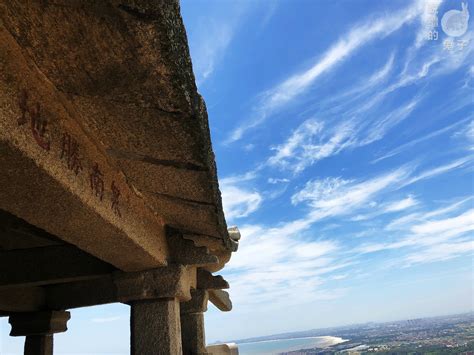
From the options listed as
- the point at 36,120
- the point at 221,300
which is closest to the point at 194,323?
the point at 221,300

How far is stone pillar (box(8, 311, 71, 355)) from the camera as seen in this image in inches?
212

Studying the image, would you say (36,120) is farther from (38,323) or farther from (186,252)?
(38,323)

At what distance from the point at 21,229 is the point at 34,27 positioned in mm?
2831

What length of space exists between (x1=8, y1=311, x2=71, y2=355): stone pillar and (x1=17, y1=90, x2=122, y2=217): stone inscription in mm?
3559

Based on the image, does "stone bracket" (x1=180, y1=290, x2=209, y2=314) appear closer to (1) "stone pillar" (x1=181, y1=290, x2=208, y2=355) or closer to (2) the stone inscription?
(1) "stone pillar" (x1=181, y1=290, x2=208, y2=355)

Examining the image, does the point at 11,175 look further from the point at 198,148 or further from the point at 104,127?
the point at 198,148

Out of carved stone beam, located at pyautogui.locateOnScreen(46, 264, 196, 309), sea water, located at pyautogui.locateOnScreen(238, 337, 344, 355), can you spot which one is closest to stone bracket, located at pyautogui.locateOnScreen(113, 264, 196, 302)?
carved stone beam, located at pyautogui.locateOnScreen(46, 264, 196, 309)

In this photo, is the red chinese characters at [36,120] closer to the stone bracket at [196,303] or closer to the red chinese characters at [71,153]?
the red chinese characters at [71,153]

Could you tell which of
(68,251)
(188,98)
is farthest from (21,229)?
(188,98)

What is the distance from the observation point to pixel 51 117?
1.84 meters

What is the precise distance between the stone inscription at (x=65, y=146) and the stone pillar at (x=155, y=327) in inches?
47.1

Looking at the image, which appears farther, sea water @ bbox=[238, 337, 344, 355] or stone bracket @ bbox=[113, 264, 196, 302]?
sea water @ bbox=[238, 337, 344, 355]

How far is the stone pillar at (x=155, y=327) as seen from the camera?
3389mm

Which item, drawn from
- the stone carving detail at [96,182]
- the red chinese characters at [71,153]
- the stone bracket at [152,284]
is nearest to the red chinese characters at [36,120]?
the red chinese characters at [71,153]
